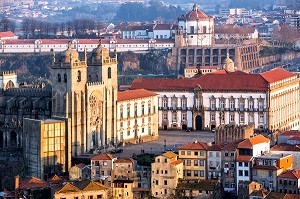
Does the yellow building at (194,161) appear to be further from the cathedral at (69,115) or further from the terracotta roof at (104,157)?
the cathedral at (69,115)

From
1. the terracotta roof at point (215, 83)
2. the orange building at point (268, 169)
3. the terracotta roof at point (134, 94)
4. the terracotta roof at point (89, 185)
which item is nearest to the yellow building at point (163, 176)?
the terracotta roof at point (89, 185)

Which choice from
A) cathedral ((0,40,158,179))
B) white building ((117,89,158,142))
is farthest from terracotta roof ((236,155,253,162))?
white building ((117,89,158,142))

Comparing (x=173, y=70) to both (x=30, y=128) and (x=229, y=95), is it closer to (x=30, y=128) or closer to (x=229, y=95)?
(x=229, y=95)

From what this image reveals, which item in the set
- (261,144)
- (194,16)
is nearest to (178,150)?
(261,144)

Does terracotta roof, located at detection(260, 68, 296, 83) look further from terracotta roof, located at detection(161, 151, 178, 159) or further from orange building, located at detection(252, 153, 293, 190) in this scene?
orange building, located at detection(252, 153, 293, 190)

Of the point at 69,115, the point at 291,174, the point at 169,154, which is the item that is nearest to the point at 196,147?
the point at 169,154
